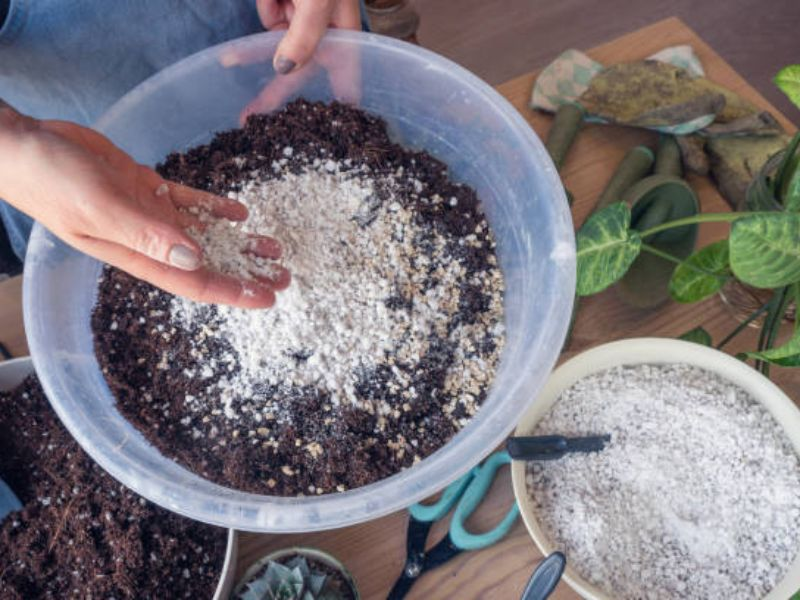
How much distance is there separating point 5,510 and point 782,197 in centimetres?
83

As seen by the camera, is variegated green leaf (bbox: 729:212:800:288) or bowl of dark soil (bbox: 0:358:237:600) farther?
bowl of dark soil (bbox: 0:358:237:600)

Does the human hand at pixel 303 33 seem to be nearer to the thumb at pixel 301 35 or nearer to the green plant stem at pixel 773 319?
the thumb at pixel 301 35

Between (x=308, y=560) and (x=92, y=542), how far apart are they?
0.68 feet

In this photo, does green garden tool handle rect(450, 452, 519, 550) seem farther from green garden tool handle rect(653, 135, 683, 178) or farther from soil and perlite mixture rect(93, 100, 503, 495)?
green garden tool handle rect(653, 135, 683, 178)

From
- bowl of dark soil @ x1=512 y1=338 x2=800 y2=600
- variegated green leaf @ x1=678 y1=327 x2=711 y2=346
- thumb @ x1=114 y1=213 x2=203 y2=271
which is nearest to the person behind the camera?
thumb @ x1=114 y1=213 x2=203 y2=271

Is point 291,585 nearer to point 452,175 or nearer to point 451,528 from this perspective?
point 451,528

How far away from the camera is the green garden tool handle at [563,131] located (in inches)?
35.1

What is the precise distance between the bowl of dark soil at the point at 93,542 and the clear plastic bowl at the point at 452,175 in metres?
0.09

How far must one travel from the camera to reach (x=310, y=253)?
2.26 ft

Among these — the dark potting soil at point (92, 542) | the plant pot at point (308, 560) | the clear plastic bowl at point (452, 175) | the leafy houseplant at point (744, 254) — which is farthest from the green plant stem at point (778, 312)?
the dark potting soil at point (92, 542)

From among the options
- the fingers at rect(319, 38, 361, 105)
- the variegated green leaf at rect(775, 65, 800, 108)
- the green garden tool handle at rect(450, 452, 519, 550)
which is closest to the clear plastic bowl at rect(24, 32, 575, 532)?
the fingers at rect(319, 38, 361, 105)

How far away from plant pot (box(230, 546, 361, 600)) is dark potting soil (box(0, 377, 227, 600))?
0.03m

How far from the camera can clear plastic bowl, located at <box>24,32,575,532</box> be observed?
1.88 feet

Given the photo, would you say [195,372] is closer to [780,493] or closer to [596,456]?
[596,456]
